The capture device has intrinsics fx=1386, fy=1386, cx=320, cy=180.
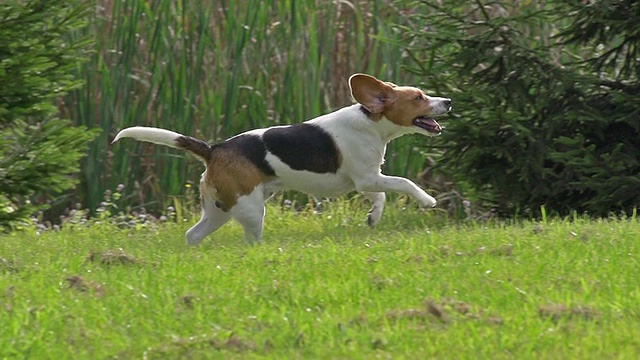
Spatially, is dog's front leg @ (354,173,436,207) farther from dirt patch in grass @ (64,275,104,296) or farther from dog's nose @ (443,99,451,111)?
dirt patch in grass @ (64,275,104,296)

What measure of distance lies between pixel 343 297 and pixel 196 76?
6.13m

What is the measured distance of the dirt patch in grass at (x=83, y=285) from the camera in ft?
22.3

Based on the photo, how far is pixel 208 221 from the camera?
9.12 m

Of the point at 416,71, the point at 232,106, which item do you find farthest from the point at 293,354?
the point at 232,106

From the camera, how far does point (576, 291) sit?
21.2 ft

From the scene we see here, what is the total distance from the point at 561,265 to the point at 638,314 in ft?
3.43

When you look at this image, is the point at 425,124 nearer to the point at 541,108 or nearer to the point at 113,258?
the point at 541,108

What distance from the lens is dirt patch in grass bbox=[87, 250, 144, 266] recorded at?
7754 millimetres

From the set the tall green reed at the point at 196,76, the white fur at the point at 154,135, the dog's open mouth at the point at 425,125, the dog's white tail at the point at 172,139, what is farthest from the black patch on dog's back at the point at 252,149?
the tall green reed at the point at 196,76

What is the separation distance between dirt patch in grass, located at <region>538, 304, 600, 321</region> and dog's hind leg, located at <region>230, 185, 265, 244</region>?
3.21 meters

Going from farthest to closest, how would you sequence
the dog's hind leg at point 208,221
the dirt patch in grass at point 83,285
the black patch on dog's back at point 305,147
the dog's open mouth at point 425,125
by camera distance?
the dog's open mouth at point 425,125 < the black patch on dog's back at point 305,147 < the dog's hind leg at point 208,221 < the dirt patch in grass at point 83,285

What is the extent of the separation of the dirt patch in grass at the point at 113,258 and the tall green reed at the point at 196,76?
13.2ft

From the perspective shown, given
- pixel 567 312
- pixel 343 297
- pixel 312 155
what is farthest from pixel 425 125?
pixel 567 312

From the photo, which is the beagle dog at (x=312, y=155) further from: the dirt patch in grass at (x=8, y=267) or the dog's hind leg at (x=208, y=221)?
the dirt patch in grass at (x=8, y=267)
